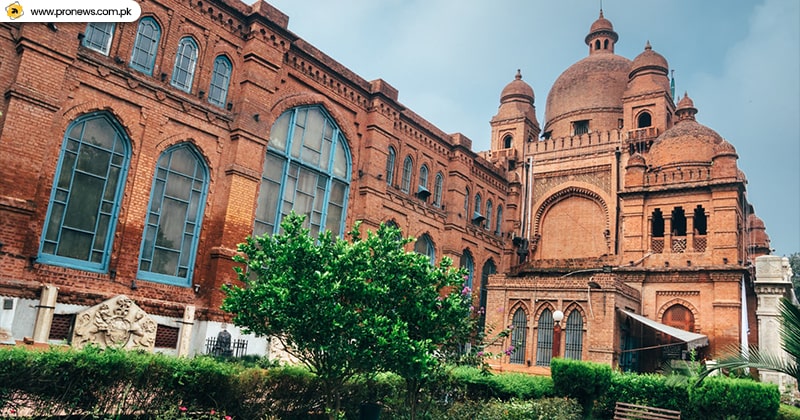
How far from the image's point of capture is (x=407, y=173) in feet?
82.4

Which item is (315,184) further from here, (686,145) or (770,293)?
(770,293)

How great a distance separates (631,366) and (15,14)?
23257mm

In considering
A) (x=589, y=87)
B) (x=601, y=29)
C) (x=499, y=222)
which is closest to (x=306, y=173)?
(x=499, y=222)

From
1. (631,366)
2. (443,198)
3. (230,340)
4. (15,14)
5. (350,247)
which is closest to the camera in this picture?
(350,247)

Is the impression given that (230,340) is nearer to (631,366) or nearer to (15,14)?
(15,14)

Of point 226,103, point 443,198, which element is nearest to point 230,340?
point 226,103

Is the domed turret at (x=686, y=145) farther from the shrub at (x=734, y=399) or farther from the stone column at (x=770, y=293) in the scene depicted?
the shrub at (x=734, y=399)

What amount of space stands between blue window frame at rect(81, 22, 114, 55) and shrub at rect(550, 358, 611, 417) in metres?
14.4

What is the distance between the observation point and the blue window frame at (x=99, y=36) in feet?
47.9

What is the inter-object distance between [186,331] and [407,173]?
1232 centimetres

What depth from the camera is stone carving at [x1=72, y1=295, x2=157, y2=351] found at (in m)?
13.2

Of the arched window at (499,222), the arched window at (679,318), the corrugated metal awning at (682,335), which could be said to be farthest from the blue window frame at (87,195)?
the arched window at (679,318)

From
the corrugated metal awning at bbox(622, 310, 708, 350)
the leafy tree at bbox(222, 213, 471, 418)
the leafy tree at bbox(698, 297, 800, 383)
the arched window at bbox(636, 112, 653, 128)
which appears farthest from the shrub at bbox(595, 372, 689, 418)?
the arched window at bbox(636, 112, 653, 128)

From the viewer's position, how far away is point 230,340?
53.5ft
